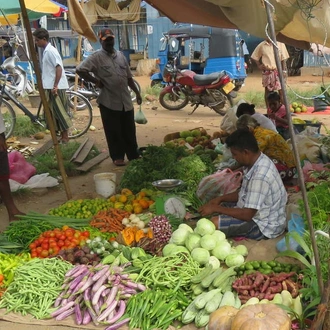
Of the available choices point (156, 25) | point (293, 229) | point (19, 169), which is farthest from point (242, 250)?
point (156, 25)

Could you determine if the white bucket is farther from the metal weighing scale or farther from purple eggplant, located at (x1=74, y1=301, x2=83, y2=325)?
purple eggplant, located at (x1=74, y1=301, x2=83, y2=325)

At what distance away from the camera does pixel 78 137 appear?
10133 mm

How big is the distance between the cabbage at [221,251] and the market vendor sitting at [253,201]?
32 centimetres

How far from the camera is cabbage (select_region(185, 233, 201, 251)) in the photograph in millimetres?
4241

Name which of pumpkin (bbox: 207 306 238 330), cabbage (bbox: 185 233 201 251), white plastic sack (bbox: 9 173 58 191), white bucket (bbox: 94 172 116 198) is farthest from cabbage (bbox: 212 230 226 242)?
white plastic sack (bbox: 9 173 58 191)

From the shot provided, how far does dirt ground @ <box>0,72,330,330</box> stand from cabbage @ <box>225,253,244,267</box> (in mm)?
206

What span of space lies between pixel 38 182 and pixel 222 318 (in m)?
4.26

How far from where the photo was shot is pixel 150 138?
989 cm

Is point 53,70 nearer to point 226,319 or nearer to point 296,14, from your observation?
point 296,14

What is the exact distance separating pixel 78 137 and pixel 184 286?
675 cm

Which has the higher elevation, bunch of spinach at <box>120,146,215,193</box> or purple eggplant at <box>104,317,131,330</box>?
bunch of spinach at <box>120,146,215,193</box>

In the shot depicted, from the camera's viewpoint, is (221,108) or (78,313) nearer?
(78,313)

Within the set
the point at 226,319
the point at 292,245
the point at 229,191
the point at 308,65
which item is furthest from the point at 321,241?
the point at 308,65

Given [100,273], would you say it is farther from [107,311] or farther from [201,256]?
[201,256]
